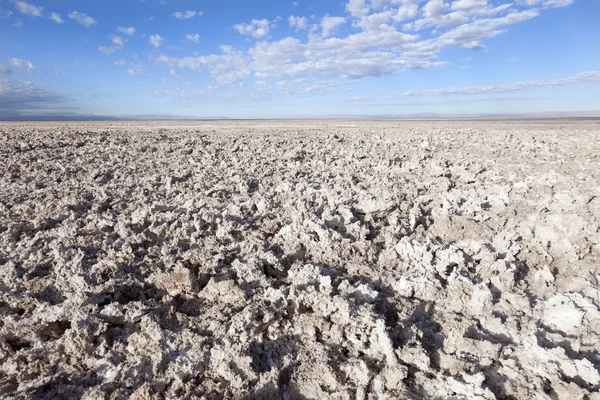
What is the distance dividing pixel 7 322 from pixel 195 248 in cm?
137

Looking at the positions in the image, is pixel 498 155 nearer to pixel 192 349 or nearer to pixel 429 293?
pixel 429 293

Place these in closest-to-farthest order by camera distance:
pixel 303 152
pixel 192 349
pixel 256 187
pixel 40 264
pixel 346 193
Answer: pixel 192 349 < pixel 40 264 < pixel 346 193 < pixel 256 187 < pixel 303 152

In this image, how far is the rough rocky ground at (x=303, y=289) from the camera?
2.01m

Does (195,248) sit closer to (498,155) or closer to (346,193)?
(346,193)

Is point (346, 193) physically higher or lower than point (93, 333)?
higher

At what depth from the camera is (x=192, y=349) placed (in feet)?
7.11

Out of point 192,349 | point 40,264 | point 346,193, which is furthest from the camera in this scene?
point 346,193

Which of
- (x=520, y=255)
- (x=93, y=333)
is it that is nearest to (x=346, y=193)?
(x=520, y=255)

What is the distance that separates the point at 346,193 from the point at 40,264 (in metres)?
3.07

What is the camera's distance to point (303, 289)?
2.67 meters

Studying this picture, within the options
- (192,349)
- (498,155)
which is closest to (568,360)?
(192,349)

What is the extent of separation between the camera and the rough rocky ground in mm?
2006

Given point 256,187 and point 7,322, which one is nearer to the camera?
point 7,322

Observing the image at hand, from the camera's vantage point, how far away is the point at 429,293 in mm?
2719
